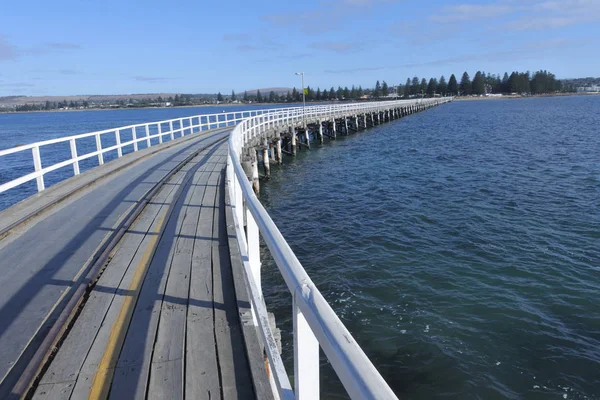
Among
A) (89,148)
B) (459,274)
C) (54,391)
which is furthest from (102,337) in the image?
(89,148)

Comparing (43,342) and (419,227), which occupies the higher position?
(43,342)

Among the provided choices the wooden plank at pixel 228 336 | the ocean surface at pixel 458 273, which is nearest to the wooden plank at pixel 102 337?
the wooden plank at pixel 228 336

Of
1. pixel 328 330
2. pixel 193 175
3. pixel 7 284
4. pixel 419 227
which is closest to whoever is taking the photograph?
pixel 328 330

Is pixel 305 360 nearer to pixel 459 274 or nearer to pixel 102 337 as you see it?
pixel 102 337

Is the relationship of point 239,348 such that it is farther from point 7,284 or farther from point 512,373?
point 512,373

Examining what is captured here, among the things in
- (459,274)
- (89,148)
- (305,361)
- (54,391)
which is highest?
(305,361)

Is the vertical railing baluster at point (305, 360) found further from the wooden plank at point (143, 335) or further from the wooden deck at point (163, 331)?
the wooden plank at point (143, 335)

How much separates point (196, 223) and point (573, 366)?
5957mm

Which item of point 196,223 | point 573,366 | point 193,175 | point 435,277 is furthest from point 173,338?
point 193,175

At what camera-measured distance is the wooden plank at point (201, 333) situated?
2992 millimetres

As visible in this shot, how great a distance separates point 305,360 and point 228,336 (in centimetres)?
175

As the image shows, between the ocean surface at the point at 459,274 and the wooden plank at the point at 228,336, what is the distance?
8.07 feet

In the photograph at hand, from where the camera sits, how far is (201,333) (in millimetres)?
3645

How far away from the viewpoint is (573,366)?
6734 millimetres
